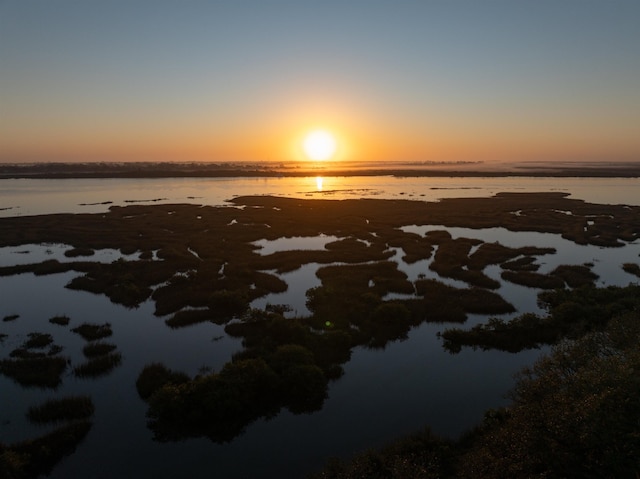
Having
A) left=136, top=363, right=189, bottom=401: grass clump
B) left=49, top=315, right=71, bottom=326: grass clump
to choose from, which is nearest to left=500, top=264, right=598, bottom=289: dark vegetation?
left=136, top=363, right=189, bottom=401: grass clump

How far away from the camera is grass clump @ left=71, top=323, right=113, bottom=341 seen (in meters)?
28.8

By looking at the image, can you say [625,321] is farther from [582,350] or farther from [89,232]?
[89,232]

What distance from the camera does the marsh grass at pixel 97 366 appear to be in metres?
24.1

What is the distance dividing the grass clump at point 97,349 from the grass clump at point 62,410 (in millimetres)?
5335

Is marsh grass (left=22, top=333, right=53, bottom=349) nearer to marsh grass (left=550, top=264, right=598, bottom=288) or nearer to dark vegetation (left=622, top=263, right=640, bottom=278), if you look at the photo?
marsh grass (left=550, top=264, right=598, bottom=288)

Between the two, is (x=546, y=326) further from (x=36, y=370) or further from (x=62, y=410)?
(x=36, y=370)

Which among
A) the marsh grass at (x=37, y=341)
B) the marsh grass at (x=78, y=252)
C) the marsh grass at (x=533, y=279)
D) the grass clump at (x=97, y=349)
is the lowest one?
the grass clump at (x=97, y=349)

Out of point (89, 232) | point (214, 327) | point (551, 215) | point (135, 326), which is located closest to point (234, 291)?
point (214, 327)

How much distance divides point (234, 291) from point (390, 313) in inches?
564

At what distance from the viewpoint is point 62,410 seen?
20.3 metres

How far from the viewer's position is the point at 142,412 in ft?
67.2

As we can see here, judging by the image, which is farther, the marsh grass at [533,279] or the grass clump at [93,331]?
the marsh grass at [533,279]

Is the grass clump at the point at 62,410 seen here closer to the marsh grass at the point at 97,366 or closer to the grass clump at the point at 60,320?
the marsh grass at the point at 97,366

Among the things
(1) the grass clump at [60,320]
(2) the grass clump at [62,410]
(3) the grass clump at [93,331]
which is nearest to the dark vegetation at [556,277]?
(3) the grass clump at [93,331]
